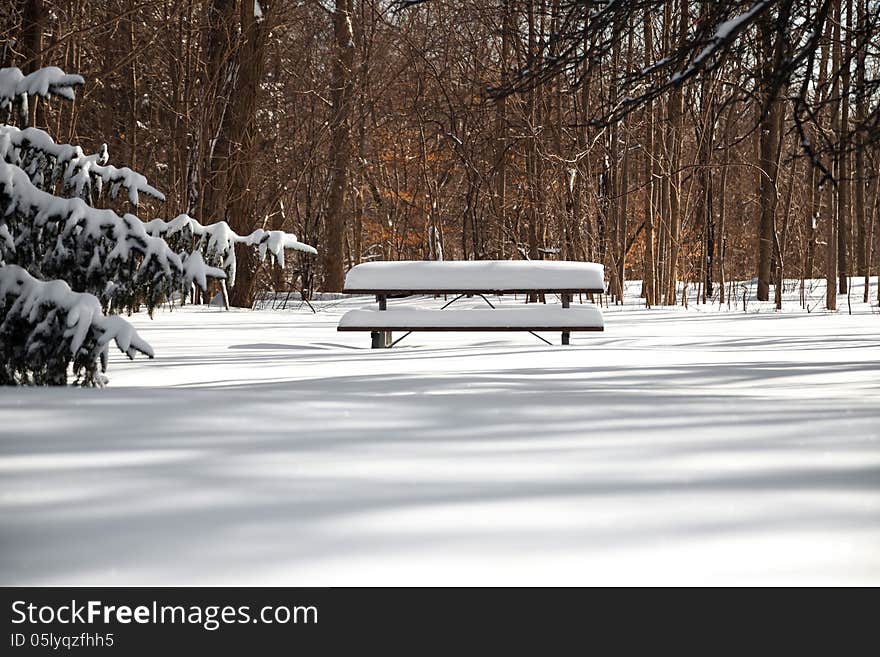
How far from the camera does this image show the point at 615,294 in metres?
15.7

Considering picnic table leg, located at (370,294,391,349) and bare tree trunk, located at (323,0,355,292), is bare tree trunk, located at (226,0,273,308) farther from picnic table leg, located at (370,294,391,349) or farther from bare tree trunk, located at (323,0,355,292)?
picnic table leg, located at (370,294,391,349)

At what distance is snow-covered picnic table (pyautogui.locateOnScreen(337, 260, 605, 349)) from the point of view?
25.3 ft

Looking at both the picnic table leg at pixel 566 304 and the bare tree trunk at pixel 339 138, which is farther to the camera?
the bare tree trunk at pixel 339 138

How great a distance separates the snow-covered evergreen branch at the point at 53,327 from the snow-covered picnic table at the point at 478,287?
3.57 meters

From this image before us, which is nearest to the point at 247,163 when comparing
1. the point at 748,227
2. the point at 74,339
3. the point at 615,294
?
the point at 615,294

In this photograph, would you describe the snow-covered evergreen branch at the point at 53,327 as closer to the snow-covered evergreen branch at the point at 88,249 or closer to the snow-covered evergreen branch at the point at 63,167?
the snow-covered evergreen branch at the point at 88,249

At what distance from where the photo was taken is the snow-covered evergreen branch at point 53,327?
4.08m

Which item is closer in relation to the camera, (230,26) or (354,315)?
(354,315)

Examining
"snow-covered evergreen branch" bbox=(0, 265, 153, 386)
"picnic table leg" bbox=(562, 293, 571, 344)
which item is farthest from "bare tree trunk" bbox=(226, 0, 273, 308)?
"snow-covered evergreen branch" bbox=(0, 265, 153, 386)

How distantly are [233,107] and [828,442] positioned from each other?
13382 mm

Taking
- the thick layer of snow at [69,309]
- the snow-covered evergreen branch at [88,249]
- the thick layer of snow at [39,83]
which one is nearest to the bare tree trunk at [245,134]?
the thick layer of snow at [39,83]

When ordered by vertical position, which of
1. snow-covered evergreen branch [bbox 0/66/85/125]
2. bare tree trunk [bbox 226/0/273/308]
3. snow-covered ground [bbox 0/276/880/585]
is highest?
bare tree trunk [bbox 226/0/273/308]

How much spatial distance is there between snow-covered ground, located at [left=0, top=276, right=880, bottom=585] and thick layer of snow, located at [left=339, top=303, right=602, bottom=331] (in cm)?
295
